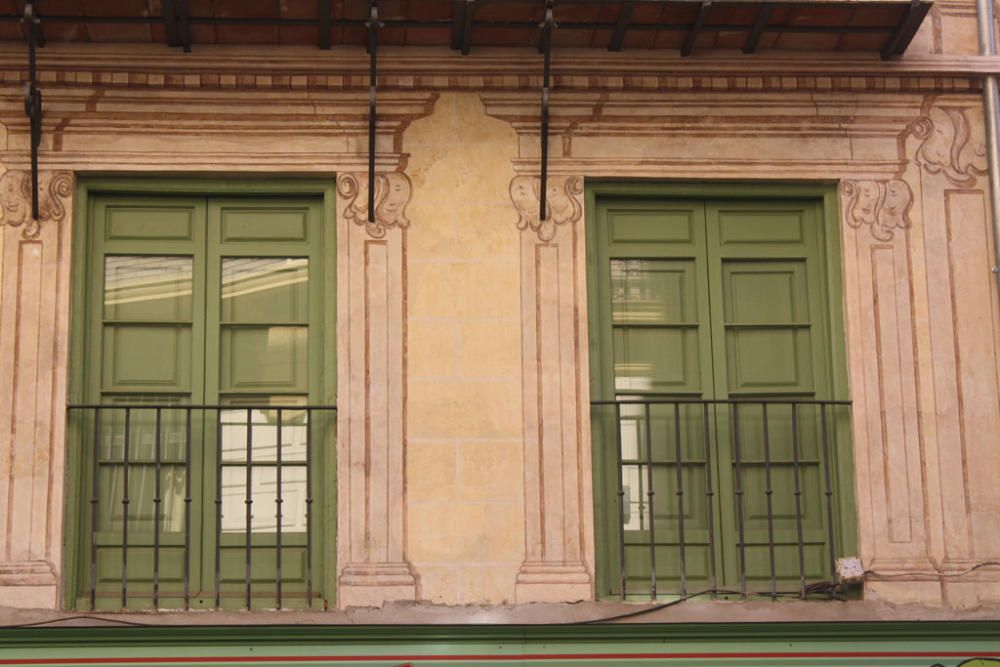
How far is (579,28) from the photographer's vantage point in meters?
9.74

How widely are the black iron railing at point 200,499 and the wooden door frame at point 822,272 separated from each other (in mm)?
1618

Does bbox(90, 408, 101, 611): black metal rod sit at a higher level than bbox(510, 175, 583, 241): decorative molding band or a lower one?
lower

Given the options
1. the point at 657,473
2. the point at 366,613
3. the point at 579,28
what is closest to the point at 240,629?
the point at 366,613

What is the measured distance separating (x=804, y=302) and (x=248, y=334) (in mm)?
3349

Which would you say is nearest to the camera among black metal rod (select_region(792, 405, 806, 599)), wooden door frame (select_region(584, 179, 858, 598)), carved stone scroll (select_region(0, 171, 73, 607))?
carved stone scroll (select_region(0, 171, 73, 607))

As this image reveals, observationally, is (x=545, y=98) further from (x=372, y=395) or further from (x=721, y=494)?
(x=721, y=494)

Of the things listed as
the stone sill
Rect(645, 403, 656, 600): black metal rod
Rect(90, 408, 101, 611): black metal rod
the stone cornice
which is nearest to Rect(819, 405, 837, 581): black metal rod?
the stone sill

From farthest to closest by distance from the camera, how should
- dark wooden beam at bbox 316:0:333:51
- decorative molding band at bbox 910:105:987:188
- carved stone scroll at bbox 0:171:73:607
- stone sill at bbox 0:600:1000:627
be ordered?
decorative molding band at bbox 910:105:987:188, dark wooden beam at bbox 316:0:333:51, carved stone scroll at bbox 0:171:73:607, stone sill at bbox 0:600:1000:627

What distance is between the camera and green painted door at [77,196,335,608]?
9375 mm

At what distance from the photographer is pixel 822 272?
9.93 m

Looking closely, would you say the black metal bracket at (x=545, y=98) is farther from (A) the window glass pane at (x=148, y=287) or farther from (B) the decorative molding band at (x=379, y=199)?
(A) the window glass pane at (x=148, y=287)

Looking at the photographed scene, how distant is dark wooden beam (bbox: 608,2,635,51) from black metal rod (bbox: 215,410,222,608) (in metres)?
3.21

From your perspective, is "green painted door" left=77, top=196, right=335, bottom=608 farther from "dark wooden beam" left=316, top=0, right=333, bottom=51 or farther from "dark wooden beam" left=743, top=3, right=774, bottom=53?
"dark wooden beam" left=743, top=3, right=774, bottom=53

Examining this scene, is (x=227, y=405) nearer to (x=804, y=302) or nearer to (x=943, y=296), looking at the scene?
(x=804, y=302)
